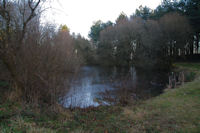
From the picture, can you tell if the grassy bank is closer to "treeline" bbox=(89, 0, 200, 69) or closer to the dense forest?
the dense forest

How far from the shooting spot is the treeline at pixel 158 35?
1099 inches

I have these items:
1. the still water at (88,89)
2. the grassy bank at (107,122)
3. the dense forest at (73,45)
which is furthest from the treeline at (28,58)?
the grassy bank at (107,122)

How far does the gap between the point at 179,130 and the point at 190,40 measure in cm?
3085

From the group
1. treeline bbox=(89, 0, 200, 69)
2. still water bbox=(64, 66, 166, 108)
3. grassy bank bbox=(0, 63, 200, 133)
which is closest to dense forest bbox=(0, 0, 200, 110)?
treeline bbox=(89, 0, 200, 69)

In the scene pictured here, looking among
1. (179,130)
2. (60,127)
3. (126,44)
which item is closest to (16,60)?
(60,127)

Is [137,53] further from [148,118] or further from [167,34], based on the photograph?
[148,118]

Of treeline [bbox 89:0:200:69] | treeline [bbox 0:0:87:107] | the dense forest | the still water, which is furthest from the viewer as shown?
treeline [bbox 89:0:200:69]

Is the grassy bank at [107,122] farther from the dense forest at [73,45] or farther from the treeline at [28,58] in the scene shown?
the dense forest at [73,45]

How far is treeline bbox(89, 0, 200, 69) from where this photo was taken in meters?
27.9

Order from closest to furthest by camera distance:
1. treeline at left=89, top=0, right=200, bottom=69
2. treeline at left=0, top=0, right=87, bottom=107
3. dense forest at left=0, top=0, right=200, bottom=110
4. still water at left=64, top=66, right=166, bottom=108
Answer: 1. treeline at left=0, top=0, right=87, bottom=107
2. dense forest at left=0, top=0, right=200, bottom=110
3. still water at left=64, top=66, right=166, bottom=108
4. treeline at left=89, top=0, right=200, bottom=69

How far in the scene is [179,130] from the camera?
4.65 metres

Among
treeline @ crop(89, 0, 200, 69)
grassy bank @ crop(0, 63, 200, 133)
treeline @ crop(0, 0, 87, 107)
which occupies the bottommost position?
grassy bank @ crop(0, 63, 200, 133)

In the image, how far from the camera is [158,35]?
1131 inches

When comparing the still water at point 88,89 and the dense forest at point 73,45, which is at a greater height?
the dense forest at point 73,45
